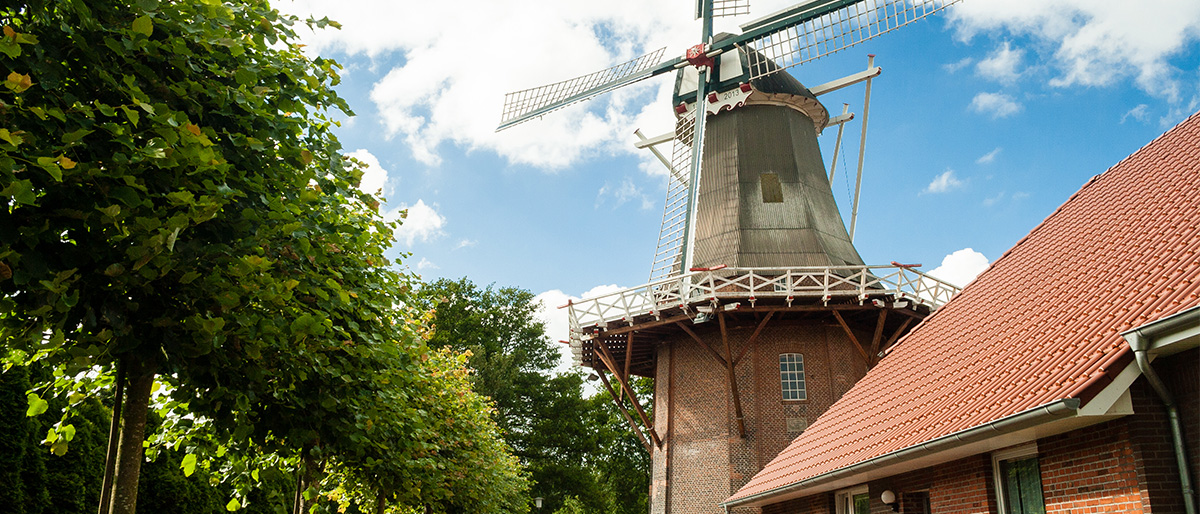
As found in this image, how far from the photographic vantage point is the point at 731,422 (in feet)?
65.2

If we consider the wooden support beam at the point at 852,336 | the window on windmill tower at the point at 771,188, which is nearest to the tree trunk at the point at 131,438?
the wooden support beam at the point at 852,336

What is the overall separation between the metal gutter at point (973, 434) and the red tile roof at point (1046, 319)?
0.14 metres

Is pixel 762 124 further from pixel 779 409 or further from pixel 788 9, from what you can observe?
pixel 779 409

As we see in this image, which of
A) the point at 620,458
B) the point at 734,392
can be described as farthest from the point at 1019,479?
the point at 620,458

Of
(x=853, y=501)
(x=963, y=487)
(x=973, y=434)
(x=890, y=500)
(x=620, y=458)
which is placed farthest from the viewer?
(x=620, y=458)

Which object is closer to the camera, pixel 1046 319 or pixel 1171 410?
pixel 1171 410

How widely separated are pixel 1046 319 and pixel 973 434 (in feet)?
6.51

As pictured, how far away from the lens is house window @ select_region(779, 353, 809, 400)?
797 inches

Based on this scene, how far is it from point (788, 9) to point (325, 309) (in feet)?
68.4

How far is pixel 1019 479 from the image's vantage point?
741 centimetres

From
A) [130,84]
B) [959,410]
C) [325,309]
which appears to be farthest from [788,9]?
[130,84]

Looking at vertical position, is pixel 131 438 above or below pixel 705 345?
below

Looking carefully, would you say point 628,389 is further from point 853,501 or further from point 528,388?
point 528,388

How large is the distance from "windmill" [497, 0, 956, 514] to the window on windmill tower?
0.11 feet
